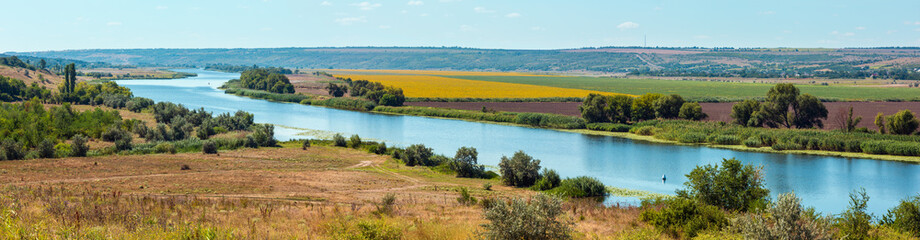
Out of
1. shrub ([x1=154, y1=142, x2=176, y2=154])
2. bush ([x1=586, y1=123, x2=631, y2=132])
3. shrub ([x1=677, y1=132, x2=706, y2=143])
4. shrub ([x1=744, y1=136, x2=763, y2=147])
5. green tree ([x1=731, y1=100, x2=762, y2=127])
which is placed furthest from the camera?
bush ([x1=586, y1=123, x2=631, y2=132])

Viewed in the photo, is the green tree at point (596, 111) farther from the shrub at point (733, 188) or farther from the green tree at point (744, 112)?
the shrub at point (733, 188)

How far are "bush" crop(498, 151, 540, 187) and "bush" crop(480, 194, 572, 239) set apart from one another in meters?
15.8

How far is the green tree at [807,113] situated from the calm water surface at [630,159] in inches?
442

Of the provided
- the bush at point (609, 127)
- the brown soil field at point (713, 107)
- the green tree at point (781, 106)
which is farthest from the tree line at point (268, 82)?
the green tree at point (781, 106)

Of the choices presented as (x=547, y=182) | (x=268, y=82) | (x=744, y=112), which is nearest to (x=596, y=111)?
(x=744, y=112)

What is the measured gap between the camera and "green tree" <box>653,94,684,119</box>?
52.1 m

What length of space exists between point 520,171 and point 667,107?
95.8 feet

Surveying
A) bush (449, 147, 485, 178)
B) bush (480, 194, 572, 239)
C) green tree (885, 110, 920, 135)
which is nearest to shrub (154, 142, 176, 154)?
bush (449, 147, 485, 178)

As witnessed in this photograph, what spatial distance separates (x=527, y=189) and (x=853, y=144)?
23.8m

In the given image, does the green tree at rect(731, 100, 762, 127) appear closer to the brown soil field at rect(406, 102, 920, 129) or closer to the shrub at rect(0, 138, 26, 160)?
the brown soil field at rect(406, 102, 920, 129)

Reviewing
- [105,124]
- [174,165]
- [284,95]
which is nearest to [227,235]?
[174,165]

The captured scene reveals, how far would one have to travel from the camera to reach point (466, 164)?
29422 mm

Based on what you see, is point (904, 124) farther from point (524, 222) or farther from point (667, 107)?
point (524, 222)

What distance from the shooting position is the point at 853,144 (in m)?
38.6
